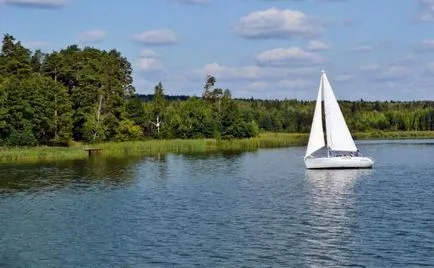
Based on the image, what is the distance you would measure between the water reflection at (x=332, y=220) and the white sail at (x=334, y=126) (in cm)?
1073

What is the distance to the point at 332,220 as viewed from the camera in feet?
118

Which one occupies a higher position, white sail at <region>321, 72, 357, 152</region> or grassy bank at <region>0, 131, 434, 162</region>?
white sail at <region>321, 72, 357, 152</region>

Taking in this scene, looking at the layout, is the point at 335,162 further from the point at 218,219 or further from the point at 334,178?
the point at 218,219

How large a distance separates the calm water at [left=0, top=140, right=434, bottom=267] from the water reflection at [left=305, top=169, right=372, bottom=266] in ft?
0.18

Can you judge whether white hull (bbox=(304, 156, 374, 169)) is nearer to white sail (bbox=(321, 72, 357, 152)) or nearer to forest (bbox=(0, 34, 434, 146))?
white sail (bbox=(321, 72, 357, 152))

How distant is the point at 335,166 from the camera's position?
67.9m

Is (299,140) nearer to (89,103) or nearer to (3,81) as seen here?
(89,103)

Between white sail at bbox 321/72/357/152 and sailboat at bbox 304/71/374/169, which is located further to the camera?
white sail at bbox 321/72/357/152

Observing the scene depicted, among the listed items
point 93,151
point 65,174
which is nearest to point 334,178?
point 65,174

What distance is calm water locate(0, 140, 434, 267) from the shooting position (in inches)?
1091

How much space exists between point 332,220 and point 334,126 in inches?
1448

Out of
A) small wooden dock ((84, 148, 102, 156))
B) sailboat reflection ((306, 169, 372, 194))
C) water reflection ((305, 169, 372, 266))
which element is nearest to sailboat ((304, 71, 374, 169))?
sailboat reflection ((306, 169, 372, 194))

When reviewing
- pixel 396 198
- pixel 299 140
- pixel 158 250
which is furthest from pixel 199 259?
pixel 299 140

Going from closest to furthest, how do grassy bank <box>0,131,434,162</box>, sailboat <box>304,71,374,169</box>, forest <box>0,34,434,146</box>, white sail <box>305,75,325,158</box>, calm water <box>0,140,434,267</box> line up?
calm water <box>0,140,434,267</box>
white sail <box>305,75,325,158</box>
sailboat <box>304,71,374,169</box>
grassy bank <box>0,131,434,162</box>
forest <box>0,34,434,146</box>
